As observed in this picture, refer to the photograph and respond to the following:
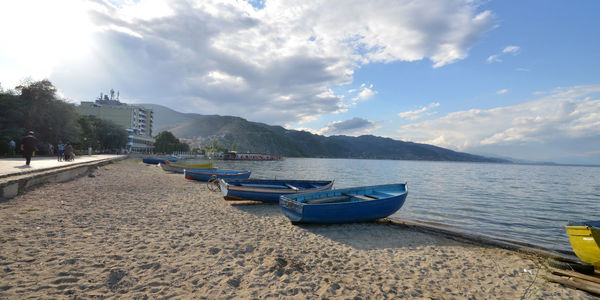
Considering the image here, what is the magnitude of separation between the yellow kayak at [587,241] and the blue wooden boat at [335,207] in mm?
5577

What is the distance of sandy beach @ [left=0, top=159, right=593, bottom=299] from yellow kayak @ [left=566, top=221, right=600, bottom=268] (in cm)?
114

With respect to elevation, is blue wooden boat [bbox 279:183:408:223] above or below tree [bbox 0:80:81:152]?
below

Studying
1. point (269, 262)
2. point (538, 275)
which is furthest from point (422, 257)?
point (269, 262)

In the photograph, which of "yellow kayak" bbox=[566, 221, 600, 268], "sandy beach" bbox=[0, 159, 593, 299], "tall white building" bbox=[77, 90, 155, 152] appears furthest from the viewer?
"tall white building" bbox=[77, 90, 155, 152]

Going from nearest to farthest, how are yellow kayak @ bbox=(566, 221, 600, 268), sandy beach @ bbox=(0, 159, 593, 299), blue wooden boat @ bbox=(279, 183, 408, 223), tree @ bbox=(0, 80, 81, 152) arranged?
1. sandy beach @ bbox=(0, 159, 593, 299)
2. yellow kayak @ bbox=(566, 221, 600, 268)
3. blue wooden boat @ bbox=(279, 183, 408, 223)
4. tree @ bbox=(0, 80, 81, 152)

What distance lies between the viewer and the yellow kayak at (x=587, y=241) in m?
7.00

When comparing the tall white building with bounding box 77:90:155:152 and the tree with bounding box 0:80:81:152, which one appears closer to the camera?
the tree with bounding box 0:80:81:152

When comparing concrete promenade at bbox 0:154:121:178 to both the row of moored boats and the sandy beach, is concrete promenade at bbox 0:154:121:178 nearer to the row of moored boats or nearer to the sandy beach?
the sandy beach

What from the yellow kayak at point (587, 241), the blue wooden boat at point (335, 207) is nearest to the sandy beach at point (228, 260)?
the blue wooden boat at point (335, 207)

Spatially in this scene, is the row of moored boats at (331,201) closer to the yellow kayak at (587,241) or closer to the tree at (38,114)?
the yellow kayak at (587,241)

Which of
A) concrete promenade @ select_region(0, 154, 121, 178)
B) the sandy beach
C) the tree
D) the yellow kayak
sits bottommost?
the sandy beach

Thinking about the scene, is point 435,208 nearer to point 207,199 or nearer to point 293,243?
point 293,243

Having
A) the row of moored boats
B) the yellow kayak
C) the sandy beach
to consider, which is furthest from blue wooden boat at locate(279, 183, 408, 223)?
the yellow kayak

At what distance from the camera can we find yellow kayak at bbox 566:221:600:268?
6996mm
